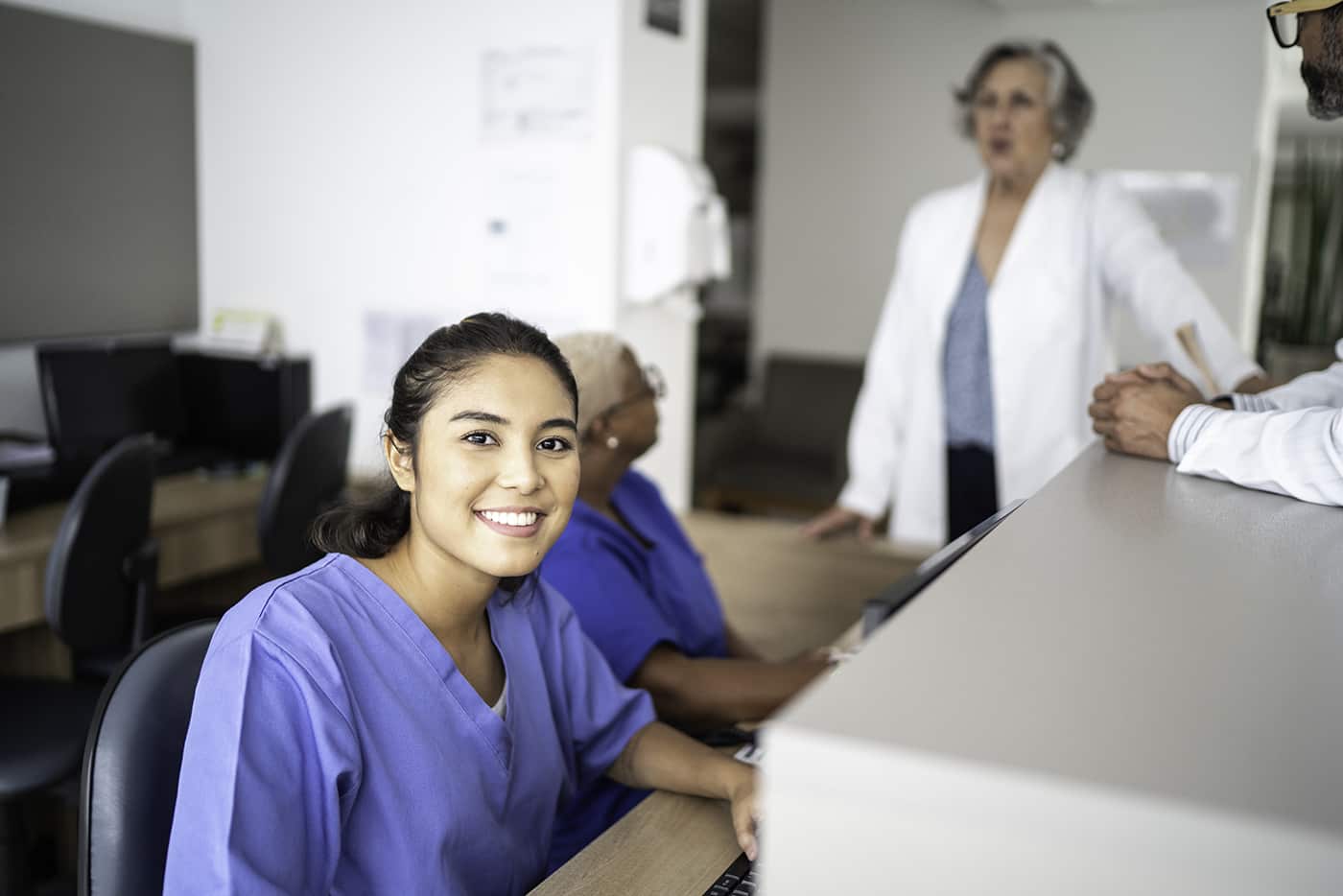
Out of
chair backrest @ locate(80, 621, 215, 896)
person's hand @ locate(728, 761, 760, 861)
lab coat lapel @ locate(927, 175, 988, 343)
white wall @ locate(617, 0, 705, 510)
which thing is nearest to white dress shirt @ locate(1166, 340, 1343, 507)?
person's hand @ locate(728, 761, 760, 861)

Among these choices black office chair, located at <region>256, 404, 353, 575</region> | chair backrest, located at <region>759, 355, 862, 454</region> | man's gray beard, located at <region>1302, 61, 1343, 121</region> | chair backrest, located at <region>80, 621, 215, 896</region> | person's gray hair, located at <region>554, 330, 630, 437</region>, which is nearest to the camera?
chair backrest, located at <region>80, 621, 215, 896</region>

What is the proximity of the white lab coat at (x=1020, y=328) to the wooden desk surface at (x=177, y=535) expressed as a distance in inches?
61.6

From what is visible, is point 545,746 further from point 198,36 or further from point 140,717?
point 198,36

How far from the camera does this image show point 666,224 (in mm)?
2820

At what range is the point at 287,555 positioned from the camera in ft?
9.37

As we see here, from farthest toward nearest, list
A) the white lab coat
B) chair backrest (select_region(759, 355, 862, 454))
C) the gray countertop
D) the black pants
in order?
chair backrest (select_region(759, 355, 862, 454)), the black pants, the white lab coat, the gray countertop

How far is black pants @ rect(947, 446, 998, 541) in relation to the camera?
2.65 metres

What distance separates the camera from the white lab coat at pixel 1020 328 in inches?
98.9

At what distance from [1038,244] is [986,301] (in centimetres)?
16

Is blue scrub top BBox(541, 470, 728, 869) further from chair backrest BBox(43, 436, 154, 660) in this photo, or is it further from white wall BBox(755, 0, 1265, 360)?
white wall BBox(755, 0, 1265, 360)

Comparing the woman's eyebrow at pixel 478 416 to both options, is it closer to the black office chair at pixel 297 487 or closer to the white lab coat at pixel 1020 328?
the white lab coat at pixel 1020 328

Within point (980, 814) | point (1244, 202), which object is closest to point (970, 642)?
point (980, 814)

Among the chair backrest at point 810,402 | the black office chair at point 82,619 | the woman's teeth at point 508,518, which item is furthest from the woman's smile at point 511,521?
the chair backrest at point 810,402

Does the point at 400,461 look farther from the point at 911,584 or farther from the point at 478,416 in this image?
the point at 911,584
